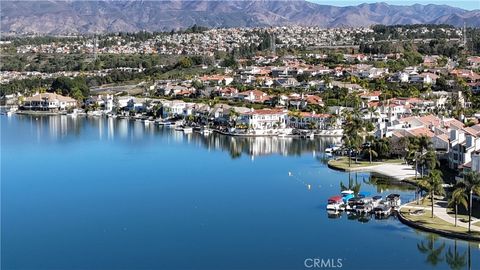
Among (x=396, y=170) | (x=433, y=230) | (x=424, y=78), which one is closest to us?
(x=433, y=230)

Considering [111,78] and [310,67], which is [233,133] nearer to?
[310,67]

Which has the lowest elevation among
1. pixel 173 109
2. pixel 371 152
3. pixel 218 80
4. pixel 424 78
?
pixel 371 152

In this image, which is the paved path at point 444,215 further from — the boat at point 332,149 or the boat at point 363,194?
the boat at point 332,149

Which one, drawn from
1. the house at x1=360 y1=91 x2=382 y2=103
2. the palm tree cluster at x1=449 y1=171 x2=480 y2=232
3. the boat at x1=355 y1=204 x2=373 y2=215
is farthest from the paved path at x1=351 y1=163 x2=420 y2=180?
the house at x1=360 y1=91 x2=382 y2=103

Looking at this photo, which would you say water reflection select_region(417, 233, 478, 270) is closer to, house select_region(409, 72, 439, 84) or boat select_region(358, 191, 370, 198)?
boat select_region(358, 191, 370, 198)

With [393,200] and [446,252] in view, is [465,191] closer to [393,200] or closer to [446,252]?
[446,252]

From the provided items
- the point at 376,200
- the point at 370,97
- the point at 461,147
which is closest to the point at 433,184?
the point at 376,200

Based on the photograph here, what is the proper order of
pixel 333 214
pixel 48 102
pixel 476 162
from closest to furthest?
1. pixel 333 214
2. pixel 476 162
3. pixel 48 102
